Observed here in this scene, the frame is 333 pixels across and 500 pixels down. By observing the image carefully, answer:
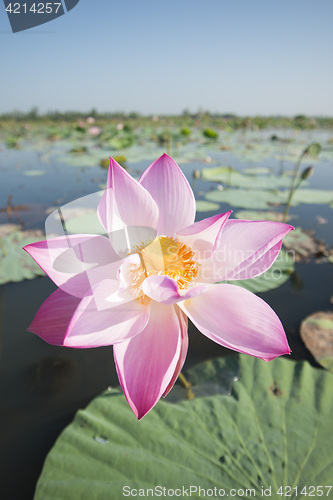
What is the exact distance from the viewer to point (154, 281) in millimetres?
625

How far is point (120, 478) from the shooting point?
83cm

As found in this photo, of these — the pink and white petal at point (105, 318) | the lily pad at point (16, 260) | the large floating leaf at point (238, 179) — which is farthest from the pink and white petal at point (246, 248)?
the large floating leaf at point (238, 179)

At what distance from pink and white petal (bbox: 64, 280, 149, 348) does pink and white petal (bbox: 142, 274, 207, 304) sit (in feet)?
0.22

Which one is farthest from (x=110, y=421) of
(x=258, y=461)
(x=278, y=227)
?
(x=278, y=227)

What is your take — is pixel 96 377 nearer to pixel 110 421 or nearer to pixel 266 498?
pixel 110 421

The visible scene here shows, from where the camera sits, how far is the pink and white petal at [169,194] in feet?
2.39

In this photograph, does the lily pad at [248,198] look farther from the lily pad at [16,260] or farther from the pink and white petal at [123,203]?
the pink and white petal at [123,203]

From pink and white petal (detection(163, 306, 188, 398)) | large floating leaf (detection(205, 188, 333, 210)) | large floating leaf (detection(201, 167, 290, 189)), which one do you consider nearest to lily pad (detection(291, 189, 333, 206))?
large floating leaf (detection(205, 188, 333, 210))

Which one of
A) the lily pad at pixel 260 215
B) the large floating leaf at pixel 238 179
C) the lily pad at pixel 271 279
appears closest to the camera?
the lily pad at pixel 271 279

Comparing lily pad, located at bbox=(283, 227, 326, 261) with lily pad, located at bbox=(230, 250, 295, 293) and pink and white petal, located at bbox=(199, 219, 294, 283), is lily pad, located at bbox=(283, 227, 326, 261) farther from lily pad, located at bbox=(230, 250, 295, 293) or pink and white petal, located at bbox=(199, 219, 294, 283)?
pink and white petal, located at bbox=(199, 219, 294, 283)

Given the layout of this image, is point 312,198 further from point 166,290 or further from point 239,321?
point 166,290

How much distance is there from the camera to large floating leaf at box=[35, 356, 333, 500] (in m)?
0.82

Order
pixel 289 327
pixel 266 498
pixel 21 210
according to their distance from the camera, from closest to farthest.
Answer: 1. pixel 266 498
2. pixel 289 327
3. pixel 21 210

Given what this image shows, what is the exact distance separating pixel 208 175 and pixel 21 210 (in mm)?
2482
